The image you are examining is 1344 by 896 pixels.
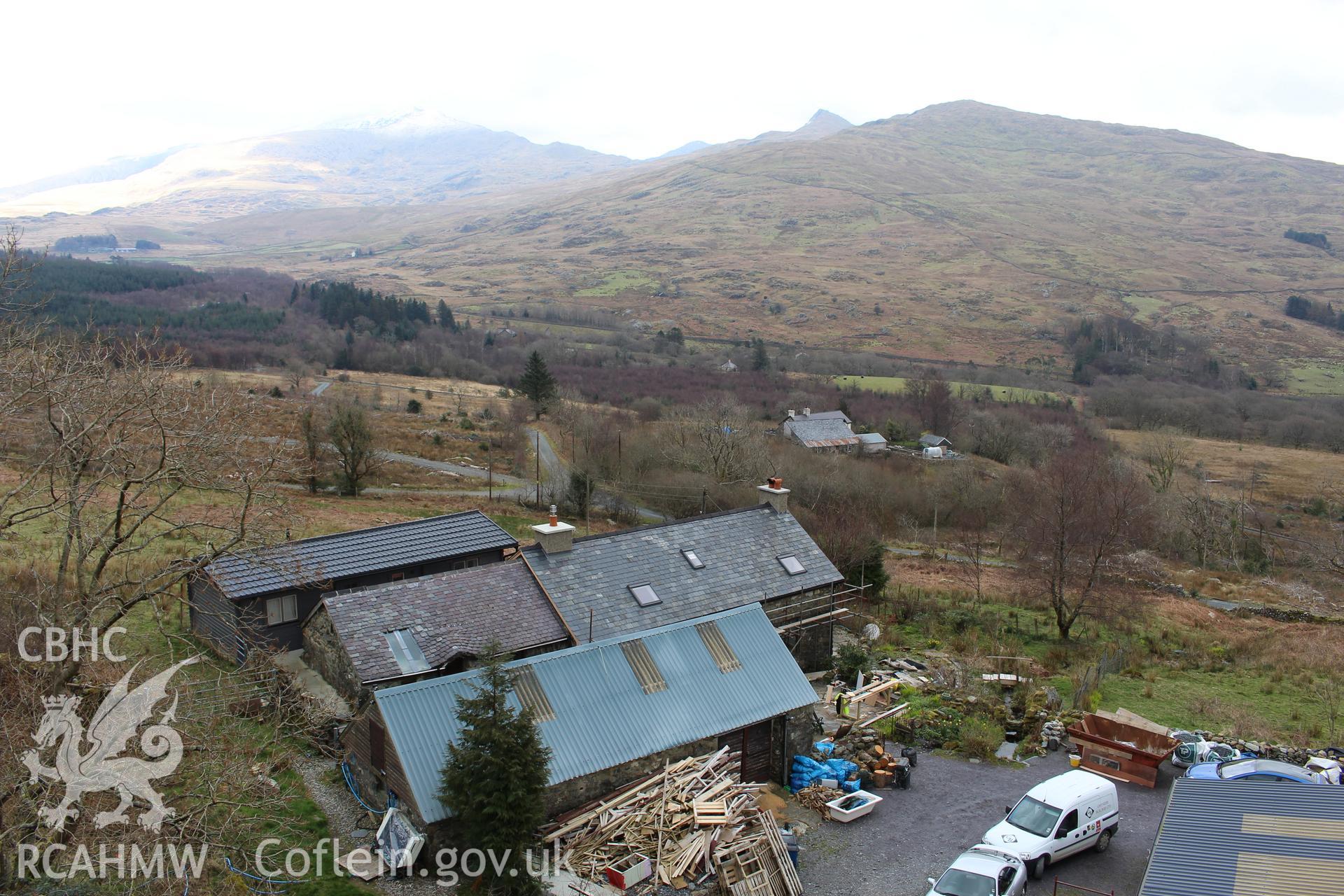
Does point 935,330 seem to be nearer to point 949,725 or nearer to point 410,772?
point 949,725

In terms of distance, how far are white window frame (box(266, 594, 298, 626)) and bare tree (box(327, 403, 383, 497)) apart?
25.2 m

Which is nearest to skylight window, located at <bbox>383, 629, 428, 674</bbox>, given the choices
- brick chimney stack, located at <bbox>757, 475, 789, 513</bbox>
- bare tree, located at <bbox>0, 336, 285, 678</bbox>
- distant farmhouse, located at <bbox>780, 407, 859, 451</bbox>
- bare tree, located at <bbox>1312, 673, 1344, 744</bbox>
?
bare tree, located at <bbox>0, 336, 285, 678</bbox>

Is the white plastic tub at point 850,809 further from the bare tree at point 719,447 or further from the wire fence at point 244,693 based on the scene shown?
the bare tree at point 719,447

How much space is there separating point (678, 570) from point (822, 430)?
5963 cm

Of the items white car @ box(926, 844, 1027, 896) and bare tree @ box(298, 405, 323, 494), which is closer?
white car @ box(926, 844, 1027, 896)

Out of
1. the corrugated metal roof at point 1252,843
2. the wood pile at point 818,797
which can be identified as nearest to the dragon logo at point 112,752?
the wood pile at point 818,797

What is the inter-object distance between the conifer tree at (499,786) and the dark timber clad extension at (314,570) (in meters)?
7.71

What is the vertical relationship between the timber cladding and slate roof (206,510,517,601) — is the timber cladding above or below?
below

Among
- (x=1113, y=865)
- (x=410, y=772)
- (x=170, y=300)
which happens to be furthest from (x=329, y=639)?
Answer: (x=170, y=300)

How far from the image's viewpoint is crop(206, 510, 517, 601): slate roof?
23781 mm

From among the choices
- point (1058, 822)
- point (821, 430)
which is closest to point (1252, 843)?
point (1058, 822)

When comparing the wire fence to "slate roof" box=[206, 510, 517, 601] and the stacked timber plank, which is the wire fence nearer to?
"slate roof" box=[206, 510, 517, 601]

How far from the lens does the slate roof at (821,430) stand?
80688 mm

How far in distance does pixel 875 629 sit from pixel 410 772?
1925cm
